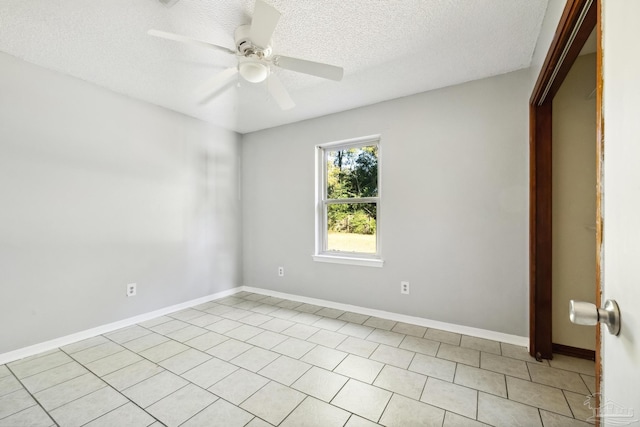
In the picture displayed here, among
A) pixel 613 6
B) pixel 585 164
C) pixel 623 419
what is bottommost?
pixel 623 419

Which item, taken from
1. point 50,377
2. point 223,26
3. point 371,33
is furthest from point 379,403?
point 223,26

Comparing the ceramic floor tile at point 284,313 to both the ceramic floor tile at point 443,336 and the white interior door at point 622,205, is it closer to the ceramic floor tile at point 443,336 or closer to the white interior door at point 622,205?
the ceramic floor tile at point 443,336

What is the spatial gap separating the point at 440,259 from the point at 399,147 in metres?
1.24

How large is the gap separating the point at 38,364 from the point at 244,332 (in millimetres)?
1539

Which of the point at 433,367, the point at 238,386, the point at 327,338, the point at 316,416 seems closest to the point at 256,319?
the point at 327,338

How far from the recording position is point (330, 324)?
289cm

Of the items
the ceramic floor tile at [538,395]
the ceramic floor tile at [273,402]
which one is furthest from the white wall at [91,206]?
the ceramic floor tile at [538,395]

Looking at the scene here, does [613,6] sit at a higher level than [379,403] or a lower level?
higher

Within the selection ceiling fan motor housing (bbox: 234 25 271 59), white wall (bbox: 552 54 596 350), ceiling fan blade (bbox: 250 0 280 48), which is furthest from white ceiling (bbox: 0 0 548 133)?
white wall (bbox: 552 54 596 350)

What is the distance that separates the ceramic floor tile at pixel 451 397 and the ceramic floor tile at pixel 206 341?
1.76 meters

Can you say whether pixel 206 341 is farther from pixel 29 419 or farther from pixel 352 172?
pixel 352 172

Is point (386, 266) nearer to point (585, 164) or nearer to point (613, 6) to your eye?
point (585, 164)

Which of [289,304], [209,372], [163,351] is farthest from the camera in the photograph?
[289,304]

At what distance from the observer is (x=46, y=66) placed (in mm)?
2332
